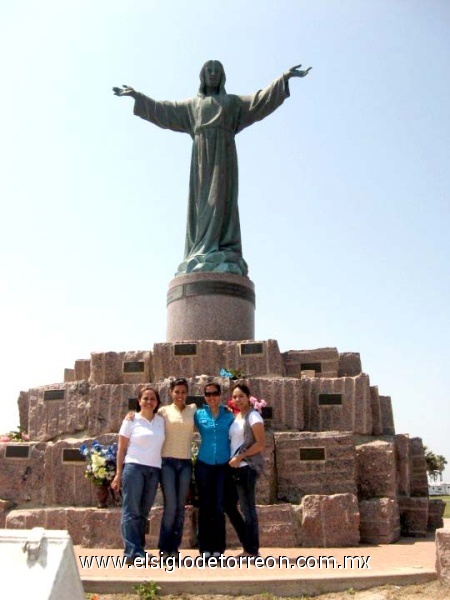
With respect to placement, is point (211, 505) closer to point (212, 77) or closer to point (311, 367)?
point (311, 367)

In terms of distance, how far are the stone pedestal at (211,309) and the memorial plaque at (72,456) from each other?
10.2 feet

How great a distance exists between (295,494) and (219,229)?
5.32m

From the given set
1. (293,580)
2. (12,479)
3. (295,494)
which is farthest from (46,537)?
(12,479)

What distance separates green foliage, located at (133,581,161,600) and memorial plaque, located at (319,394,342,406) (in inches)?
166

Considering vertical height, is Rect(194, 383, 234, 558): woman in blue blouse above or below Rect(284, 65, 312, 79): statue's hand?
A: below

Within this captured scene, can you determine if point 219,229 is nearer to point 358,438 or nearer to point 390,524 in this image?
point 358,438

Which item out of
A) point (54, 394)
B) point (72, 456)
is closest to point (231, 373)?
point (72, 456)

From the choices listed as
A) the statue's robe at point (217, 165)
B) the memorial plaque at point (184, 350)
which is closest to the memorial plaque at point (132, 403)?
the memorial plaque at point (184, 350)

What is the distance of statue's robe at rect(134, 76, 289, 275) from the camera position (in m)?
11.6

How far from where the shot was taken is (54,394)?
29.2 ft

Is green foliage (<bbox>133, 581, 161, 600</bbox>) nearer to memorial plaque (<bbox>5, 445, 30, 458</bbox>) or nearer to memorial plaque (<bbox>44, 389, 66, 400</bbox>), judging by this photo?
memorial plaque (<bbox>5, 445, 30, 458</bbox>)

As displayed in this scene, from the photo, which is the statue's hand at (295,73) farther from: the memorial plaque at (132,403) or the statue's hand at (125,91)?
the memorial plaque at (132,403)

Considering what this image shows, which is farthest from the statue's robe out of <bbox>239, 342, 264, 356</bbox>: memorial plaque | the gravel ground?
the gravel ground

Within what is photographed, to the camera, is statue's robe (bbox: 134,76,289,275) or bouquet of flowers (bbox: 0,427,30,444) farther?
statue's robe (bbox: 134,76,289,275)
